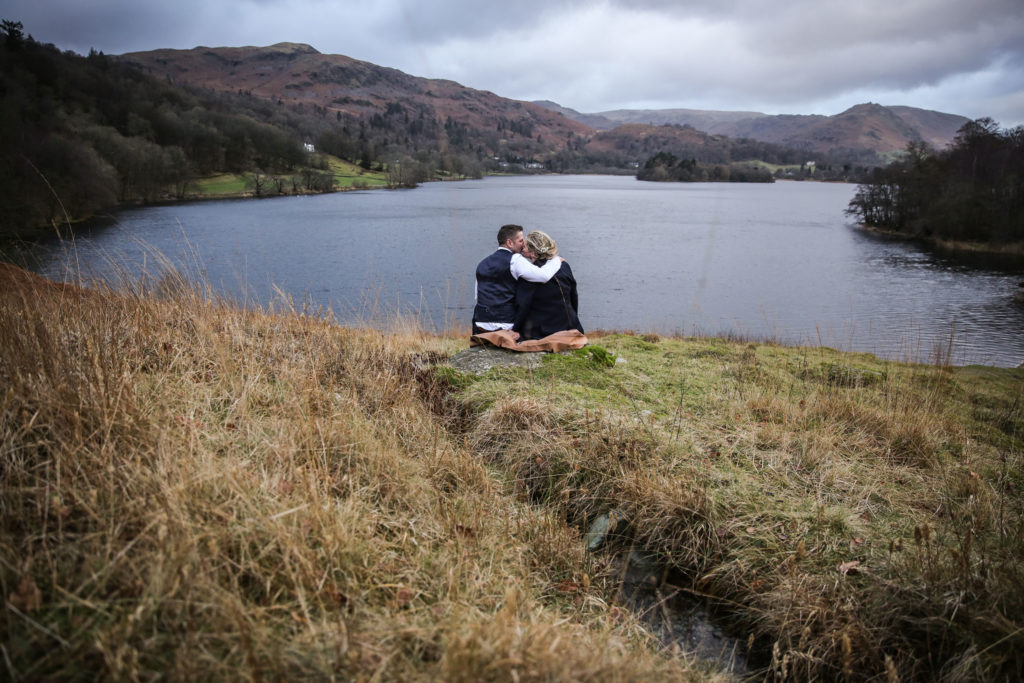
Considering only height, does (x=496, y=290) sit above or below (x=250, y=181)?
below

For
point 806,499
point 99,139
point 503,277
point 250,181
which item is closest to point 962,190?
point 503,277

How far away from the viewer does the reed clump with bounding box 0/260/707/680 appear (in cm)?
199

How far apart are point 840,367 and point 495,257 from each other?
565 cm

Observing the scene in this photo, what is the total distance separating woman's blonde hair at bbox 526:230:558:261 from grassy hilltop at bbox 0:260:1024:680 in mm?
1911

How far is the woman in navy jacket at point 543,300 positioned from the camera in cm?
652

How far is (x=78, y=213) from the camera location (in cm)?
3431

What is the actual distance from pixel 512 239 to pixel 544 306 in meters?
0.93

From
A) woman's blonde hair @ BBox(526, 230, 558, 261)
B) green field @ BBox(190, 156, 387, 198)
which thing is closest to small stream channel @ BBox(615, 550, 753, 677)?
woman's blonde hair @ BBox(526, 230, 558, 261)

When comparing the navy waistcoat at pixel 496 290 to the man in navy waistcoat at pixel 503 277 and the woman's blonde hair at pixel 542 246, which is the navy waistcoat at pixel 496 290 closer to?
the man in navy waistcoat at pixel 503 277

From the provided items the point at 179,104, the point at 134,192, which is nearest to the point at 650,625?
the point at 134,192

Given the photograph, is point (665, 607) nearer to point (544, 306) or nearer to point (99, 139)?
point (544, 306)

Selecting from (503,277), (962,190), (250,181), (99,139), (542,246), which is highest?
(99,139)

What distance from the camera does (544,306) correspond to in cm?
673

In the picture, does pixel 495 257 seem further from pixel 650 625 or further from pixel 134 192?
pixel 134 192
